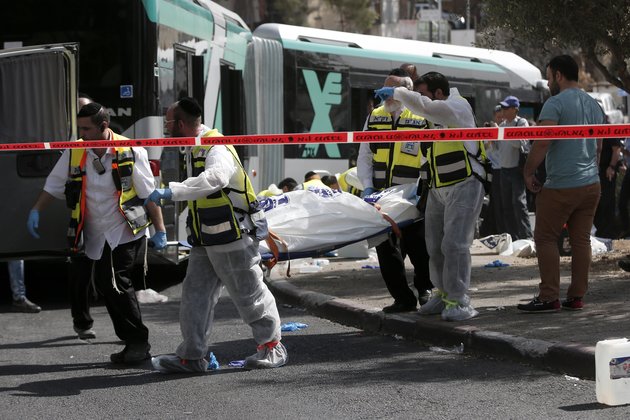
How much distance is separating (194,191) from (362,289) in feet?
14.2

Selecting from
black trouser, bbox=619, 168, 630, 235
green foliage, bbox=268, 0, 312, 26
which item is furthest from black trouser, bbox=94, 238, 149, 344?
green foliage, bbox=268, 0, 312, 26

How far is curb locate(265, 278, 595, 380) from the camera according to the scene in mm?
7367

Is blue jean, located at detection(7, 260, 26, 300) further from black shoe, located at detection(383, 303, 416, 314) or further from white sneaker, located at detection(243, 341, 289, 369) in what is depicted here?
white sneaker, located at detection(243, 341, 289, 369)

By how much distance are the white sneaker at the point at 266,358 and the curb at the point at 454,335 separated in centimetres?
132

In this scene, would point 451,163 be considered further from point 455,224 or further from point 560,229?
point 560,229

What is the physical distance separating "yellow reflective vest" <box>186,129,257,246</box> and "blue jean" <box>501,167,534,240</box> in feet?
28.8

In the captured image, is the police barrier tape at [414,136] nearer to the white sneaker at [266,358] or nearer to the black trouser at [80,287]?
the black trouser at [80,287]

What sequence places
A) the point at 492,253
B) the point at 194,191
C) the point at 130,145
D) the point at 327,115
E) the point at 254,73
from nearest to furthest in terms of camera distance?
the point at 194,191, the point at 130,145, the point at 492,253, the point at 254,73, the point at 327,115

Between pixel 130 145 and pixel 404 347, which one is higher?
pixel 130 145

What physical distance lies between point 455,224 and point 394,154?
1471 millimetres

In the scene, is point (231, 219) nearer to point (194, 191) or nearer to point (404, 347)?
point (194, 191)

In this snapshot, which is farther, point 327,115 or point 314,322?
point 327,115

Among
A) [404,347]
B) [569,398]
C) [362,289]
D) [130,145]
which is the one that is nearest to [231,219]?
[130,145]

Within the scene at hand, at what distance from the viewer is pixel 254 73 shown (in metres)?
17.8
